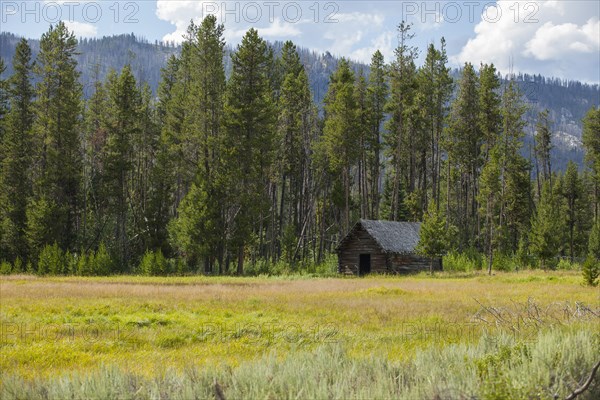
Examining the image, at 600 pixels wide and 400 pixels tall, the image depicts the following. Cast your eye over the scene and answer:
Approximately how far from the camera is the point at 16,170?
41.7m

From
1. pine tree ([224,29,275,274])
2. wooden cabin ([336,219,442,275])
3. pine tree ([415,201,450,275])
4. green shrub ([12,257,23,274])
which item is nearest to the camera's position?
pine tree ([415,201,450,275])

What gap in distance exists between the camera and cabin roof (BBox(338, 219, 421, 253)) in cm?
3938

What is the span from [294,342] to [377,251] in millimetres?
29563

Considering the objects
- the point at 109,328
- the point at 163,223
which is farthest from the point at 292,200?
the point at 109,328

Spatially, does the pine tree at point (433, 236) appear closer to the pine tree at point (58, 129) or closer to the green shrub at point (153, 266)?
the green shrub at point (153, 266)

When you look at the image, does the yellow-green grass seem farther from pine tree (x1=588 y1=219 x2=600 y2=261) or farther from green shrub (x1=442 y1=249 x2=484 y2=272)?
pine tree (x1=588 y1=219 x2=600 y2=261)

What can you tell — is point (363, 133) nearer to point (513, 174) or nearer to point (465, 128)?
point (465, 128)

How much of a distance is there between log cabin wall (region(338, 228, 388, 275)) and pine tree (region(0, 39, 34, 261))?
24.9m

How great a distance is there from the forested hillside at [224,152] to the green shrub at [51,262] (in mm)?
98

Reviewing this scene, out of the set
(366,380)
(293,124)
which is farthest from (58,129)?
(366,380)

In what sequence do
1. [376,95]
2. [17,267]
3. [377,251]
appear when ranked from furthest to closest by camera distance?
1. [376,95]
2. [377,251]
3. [17,267]

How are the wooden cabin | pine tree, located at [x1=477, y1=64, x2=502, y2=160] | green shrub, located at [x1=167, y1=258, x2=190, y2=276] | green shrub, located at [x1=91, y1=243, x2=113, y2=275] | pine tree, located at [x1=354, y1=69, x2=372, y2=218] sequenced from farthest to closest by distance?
pine tree, located at [x1=477, y1=64, x2=502, y2=160] → pine tree, located at [x1=354, y1=69, x2=372, y2=218] → the wooden cabin → green shrub, located at [x1=167, y1=258, x2=190, y2=276] → green shrub, located at [x1=91, y1=243, x2=113, y2=275]

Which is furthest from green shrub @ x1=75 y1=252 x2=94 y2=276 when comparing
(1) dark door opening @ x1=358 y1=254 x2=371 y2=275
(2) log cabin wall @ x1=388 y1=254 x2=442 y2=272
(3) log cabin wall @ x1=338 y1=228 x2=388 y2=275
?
(2) log cabin wall @ x1=388 y1=254 x2=442 y2=272

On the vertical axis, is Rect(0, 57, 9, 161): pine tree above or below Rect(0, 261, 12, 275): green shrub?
above
